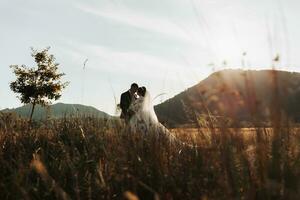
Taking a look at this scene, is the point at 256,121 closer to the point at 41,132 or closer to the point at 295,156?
the point at 295,156

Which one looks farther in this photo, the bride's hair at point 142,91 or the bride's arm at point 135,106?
the bride's hair at point 142,91

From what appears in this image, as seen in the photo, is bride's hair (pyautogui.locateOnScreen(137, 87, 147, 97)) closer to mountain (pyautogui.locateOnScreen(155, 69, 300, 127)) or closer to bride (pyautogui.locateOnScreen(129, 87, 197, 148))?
bride (pyautogui.locateOnScreen(129, 87, 197, 148))

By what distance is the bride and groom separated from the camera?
20.0ft

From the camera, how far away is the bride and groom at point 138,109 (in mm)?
6084

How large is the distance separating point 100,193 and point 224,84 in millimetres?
1131

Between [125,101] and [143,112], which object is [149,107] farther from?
[125,101]

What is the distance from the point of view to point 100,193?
3223 millimetres

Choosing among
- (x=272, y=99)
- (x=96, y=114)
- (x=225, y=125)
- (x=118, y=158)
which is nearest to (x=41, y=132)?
(x=96, y=114)

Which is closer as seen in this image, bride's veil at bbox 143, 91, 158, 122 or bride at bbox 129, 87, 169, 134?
bride at bbox 129, 87, 169, 134

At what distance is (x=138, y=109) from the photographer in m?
6.47

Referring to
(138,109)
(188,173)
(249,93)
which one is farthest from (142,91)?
(249,93)

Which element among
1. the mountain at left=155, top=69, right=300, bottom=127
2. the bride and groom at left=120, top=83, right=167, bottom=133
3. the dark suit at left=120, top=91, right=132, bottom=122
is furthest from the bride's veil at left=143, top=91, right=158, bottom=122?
the mountain at left=155, top=69, right=300, bottom=127

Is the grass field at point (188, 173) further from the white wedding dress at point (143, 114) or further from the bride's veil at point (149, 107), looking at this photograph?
the bride's veil at point (149, 107)

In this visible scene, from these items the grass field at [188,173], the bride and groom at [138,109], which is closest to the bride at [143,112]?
the bride and groom at [138,109]
